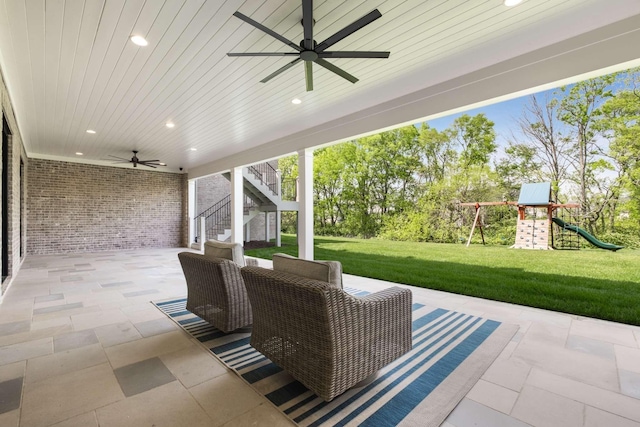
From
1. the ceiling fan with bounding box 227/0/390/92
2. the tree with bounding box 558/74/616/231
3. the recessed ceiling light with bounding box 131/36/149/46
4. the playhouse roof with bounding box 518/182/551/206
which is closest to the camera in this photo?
the ceiling fan with bounding box 227/0/390/92

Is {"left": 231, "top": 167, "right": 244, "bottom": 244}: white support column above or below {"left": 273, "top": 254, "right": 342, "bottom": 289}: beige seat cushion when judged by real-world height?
above

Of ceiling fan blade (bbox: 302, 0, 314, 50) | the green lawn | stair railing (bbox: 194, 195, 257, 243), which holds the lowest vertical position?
the green lawn

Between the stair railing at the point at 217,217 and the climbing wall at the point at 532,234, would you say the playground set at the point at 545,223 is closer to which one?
the climbing wall at the point at 532,234

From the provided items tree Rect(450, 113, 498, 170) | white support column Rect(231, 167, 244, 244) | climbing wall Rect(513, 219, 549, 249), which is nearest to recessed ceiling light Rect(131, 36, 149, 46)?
white support column Rect(231, 167, 244, 244)

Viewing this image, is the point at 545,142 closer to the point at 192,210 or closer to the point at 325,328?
the point at 325,328

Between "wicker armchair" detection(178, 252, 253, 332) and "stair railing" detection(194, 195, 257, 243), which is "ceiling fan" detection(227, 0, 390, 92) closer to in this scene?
"wicker armchair" detection(178, 252, 253, 332)

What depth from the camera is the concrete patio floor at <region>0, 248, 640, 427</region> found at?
1726mm

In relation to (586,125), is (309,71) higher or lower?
lower

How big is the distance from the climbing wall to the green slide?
0.42m

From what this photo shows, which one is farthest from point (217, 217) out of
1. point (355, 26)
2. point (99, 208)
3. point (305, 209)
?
point (355, 26)

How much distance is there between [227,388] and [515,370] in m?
2.16

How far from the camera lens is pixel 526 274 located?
5.67 meters

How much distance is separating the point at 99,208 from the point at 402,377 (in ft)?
34.3

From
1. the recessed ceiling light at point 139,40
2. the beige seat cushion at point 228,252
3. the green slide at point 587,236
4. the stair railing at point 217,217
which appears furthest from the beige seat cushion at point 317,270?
the stair railing at point 217,217
